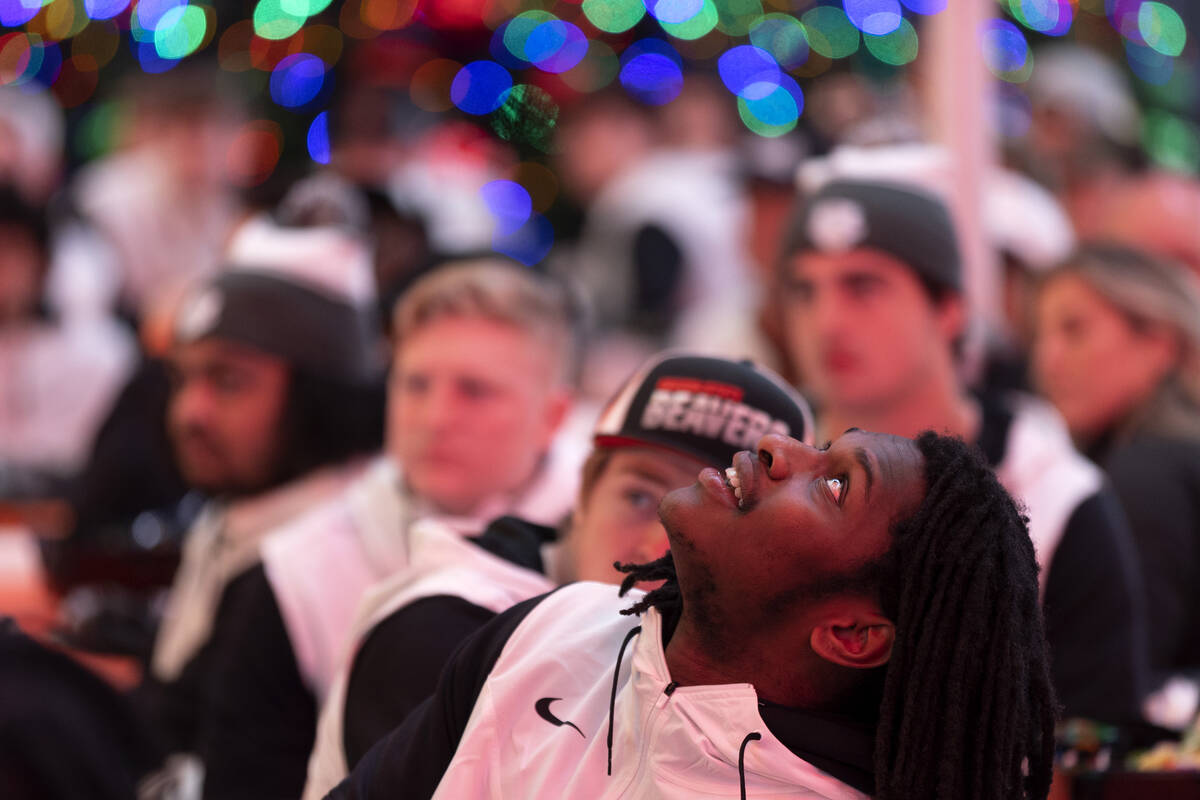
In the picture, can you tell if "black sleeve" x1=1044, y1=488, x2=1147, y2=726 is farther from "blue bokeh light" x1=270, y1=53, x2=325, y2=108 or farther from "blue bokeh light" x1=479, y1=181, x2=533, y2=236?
"blue bokeh light" x1=479, y1=181, x2=533, y2=236

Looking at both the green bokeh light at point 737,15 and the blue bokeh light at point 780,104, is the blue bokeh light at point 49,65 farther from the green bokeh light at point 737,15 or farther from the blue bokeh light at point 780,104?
the blue bokeh light at point 780,104

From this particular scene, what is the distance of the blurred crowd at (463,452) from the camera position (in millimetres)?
2471

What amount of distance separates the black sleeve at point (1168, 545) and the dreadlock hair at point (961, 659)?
80.1 inches

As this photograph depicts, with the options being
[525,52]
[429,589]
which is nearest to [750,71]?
[525,52]

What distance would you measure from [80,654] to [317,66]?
5.54m

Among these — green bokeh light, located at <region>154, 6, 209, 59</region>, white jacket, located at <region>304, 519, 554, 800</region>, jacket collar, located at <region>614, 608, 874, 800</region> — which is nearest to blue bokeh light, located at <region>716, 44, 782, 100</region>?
green bokeh light, located at <region>154, 6, 209, 59</region>

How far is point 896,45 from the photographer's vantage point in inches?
376

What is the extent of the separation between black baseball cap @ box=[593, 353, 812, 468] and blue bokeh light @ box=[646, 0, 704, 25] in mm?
6931

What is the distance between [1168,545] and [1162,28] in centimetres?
643

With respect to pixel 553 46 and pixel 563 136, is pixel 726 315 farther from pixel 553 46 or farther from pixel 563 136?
pixel 553 46

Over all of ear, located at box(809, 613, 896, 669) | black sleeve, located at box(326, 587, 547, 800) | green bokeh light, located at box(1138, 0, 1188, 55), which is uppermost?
ear, located at box(809, 613, 896, 669)

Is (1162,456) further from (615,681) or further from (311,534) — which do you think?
(615,681)

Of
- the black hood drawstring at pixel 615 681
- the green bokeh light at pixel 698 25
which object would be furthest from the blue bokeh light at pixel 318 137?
the black hood drawstring at pixel 615 681

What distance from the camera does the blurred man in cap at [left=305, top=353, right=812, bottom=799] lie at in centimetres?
227
